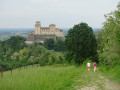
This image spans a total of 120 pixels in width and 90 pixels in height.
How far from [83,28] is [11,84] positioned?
1921cm

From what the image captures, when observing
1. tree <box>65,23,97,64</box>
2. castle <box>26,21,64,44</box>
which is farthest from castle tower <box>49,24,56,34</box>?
tree <box>65,23,97,64</box>

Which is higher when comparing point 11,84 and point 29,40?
point 29,40

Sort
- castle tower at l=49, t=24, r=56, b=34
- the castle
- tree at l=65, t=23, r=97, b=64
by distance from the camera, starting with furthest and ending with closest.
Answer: castle tower at l=49, t=24, r=56, b=34 < the castle < tree at l=65, t=23, r=97, b=64

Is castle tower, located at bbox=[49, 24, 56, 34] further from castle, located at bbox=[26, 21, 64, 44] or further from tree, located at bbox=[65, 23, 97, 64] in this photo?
tree, located at bbox=[65, 23, 97, 64]

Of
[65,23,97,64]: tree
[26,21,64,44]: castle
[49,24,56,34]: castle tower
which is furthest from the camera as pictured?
[49,24,56,34]: castle tower

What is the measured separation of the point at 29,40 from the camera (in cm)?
8281

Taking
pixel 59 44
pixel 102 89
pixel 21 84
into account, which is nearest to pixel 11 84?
pixel 21 84

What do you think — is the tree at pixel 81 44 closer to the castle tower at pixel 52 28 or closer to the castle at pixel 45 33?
the castle at pixel 45 33

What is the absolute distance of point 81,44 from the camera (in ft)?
81.9

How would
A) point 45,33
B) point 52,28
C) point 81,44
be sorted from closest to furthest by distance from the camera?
point 81,44, point 52,28, point 45,33

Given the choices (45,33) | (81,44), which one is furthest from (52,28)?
(81,44)

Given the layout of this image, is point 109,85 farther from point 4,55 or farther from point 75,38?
point 4,55

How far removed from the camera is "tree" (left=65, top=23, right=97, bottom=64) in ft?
81.1

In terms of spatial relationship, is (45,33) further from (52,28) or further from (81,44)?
(81,44)
